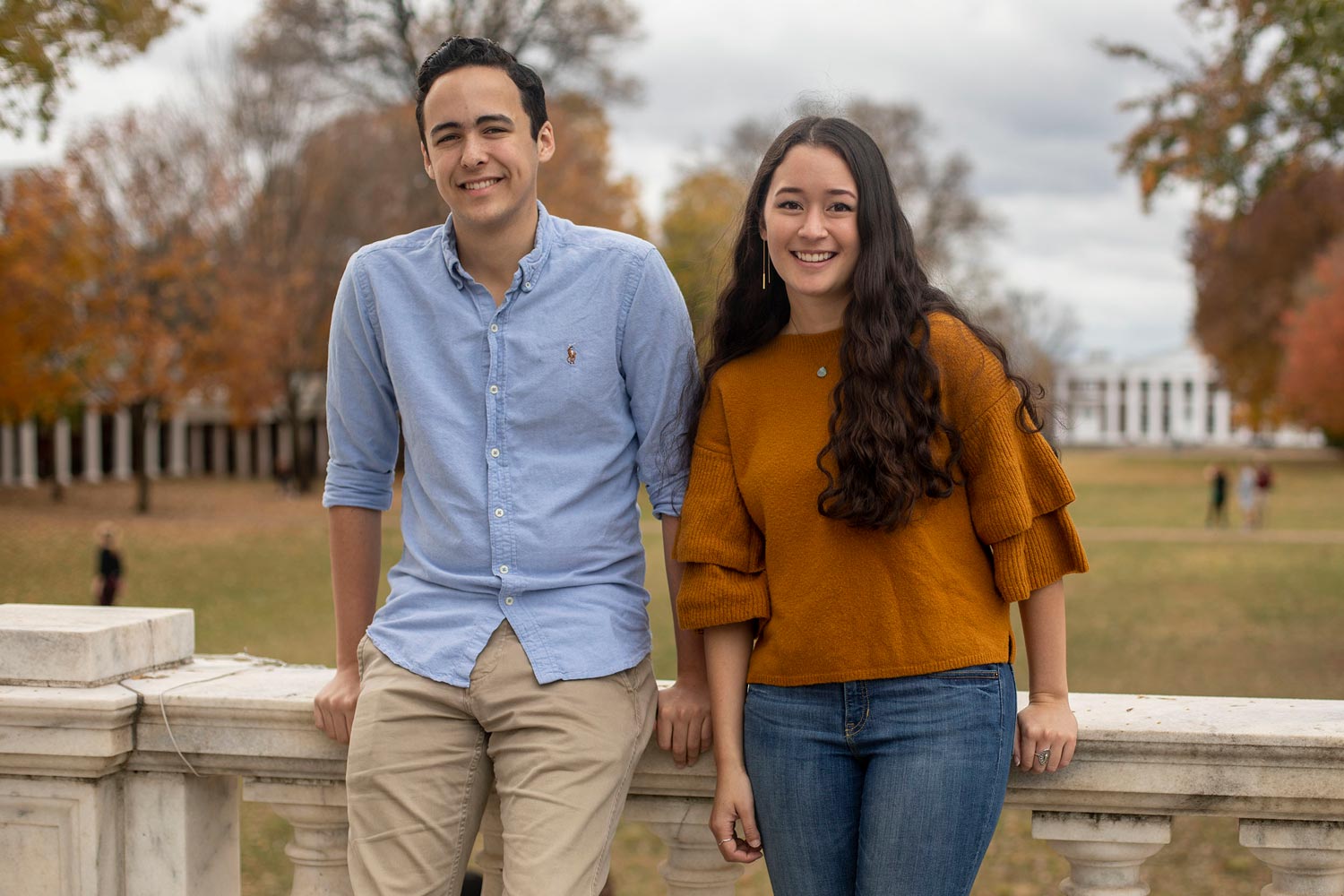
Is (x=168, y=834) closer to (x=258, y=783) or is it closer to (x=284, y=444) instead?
(x=258, y=783)

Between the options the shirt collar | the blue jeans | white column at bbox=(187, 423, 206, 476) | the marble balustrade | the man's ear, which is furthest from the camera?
white column at bbox=(187, 423, 206, 476)

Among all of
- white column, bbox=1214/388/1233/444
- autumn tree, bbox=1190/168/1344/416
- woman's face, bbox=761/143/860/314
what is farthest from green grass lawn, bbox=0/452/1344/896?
white column, bbox=1214/388/1233/444

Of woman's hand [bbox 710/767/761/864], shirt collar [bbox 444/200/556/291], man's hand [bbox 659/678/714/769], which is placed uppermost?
shirt collar [bbox 444/200/556/291]

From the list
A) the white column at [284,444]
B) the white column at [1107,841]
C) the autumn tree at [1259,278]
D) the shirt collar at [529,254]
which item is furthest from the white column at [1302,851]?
the autumn tree at [1259,278]

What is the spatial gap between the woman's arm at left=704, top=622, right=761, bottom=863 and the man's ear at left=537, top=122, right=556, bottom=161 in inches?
41.4

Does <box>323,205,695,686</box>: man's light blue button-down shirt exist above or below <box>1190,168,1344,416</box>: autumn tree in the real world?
below

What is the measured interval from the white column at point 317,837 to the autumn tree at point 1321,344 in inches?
1768

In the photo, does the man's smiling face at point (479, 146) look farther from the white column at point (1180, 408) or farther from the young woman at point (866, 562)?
the white column at point (1180, 408)

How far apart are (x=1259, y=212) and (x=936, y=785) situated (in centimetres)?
5032

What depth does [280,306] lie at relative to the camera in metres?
31.2

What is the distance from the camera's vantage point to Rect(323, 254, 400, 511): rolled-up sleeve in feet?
8.43

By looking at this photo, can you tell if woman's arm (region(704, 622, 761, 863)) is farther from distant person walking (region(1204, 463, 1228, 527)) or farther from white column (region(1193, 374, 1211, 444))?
white column (region(1193, 374, 1211, 444))

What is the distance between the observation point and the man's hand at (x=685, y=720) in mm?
2426

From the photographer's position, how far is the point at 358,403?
2605 mm
